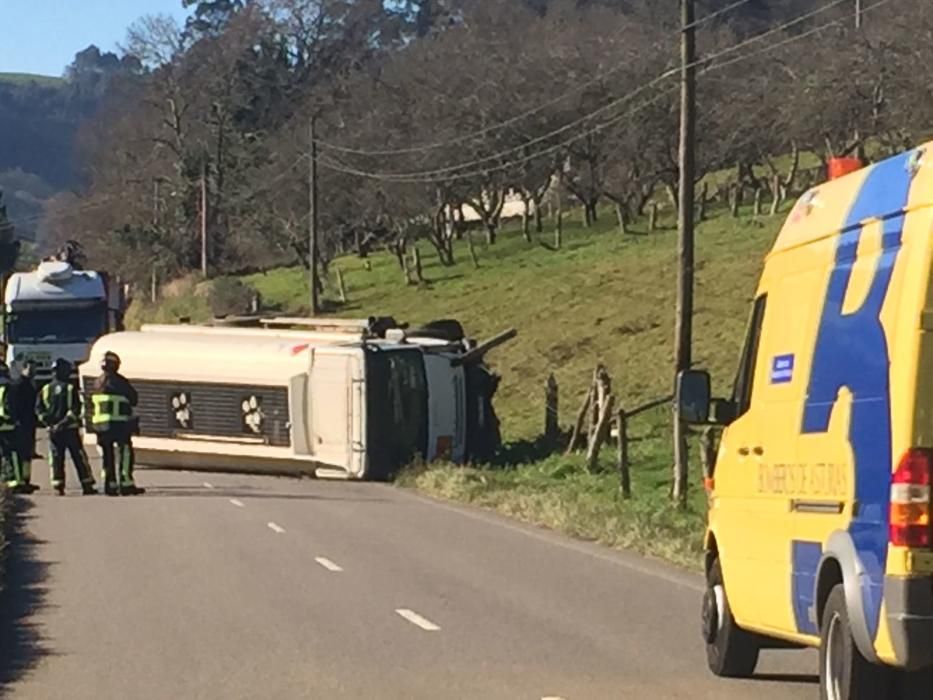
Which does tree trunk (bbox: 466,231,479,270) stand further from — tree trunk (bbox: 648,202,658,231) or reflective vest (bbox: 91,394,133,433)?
reflective vest (bbox: 91,394,133,433)

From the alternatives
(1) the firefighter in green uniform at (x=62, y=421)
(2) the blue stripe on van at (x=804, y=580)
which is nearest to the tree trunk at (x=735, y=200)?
(1) the firefighter in green uniform at (x=62, y=421)

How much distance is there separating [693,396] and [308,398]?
22181 millimetres

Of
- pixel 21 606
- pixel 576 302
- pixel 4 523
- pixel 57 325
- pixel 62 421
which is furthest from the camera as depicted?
pixel 576 302

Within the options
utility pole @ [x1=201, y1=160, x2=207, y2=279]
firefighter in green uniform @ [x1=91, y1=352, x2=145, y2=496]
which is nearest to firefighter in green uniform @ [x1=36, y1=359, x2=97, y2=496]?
firefighter in green uniform @ [x1=91, y1=352, x2=145, y2=496]

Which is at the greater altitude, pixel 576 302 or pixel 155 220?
pixel 155 220

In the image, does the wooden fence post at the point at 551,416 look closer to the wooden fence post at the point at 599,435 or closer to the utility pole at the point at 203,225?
the wooden fence post at the point at 599,435

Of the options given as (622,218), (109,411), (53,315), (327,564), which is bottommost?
(327,564)

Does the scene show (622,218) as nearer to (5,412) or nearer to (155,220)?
(155,220)

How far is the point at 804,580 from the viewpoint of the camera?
939cm

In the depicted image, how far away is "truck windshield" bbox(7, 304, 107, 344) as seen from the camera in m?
43.2

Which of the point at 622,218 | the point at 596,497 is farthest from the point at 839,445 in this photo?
the point at 622,218

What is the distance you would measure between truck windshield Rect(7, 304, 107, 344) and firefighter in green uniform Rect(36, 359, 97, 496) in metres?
17.2

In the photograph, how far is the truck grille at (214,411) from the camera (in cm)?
3284

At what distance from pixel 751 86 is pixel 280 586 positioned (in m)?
50.6
